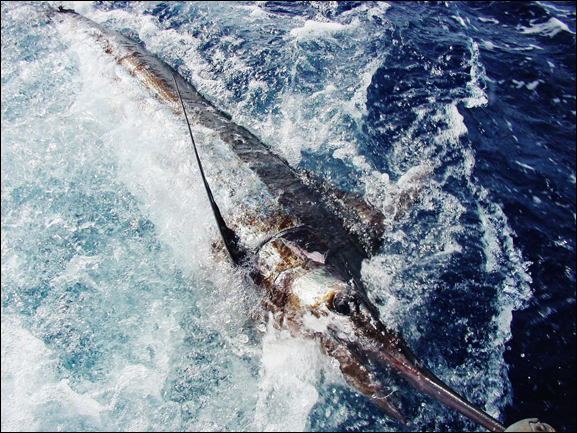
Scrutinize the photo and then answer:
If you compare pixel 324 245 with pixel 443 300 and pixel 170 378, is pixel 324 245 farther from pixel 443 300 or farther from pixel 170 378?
pixel 170 378

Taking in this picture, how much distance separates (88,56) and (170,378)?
587cm

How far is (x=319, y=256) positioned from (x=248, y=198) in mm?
1049

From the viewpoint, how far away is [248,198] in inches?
149

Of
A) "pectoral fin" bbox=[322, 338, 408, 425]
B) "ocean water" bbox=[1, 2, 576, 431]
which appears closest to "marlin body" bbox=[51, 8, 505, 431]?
"pectoral fin" bbox=[322, 338, 408, 425]

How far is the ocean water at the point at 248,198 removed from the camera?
3117mm

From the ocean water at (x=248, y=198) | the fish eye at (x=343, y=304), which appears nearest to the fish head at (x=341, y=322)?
the fish eye at (x=343, y=304)

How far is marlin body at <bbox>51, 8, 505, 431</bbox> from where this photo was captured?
2729mm

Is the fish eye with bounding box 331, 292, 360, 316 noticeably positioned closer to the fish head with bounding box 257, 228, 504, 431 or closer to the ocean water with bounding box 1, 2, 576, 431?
the fish head with bounding box 257, 228, 504, 431

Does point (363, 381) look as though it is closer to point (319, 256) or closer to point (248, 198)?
point (319, 256)

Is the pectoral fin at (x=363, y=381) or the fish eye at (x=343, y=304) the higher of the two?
the fish eye at (x=343, y=304)

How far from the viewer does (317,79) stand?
5945 millimetres

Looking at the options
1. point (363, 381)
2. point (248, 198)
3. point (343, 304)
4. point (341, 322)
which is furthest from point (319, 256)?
point (363, 381)

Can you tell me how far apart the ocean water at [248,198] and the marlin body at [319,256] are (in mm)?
210

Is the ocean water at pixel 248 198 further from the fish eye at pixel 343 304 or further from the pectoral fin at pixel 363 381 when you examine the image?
the fish eye at pixel 343 304
